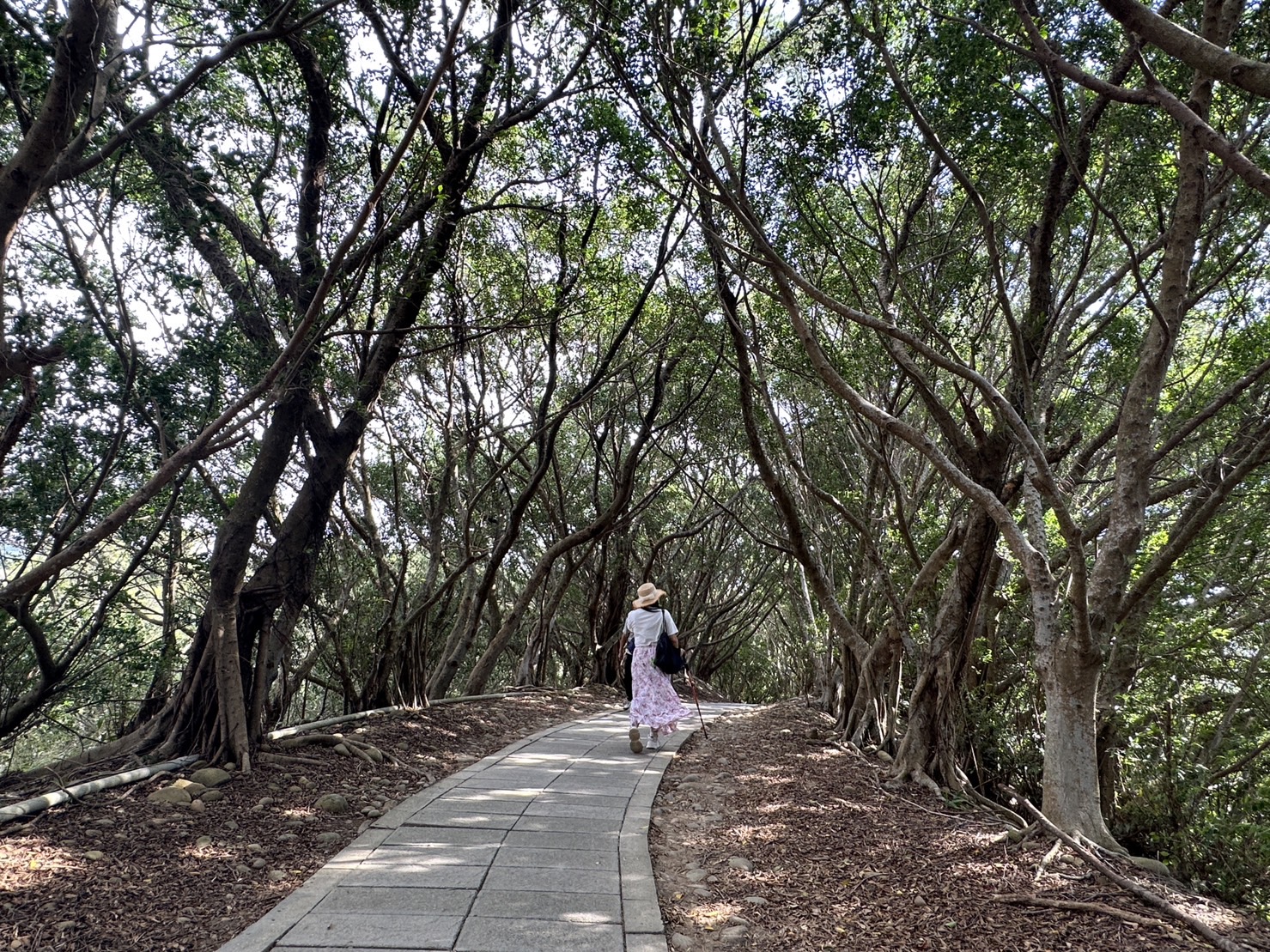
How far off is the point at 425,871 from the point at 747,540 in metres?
17.6

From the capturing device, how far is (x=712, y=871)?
4.15 m

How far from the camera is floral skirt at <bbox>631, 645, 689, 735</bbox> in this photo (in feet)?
24.5

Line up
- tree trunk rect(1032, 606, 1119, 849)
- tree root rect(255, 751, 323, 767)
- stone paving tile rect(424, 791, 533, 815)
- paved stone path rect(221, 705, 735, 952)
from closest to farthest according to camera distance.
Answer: paved stone path rect(221, 705, 735, 952) → tree trunk rect(1032, 606, 1119, 849) → stone paving tile rect(424, 791, 533, 815) → tree root rect(255, 751, 323, 767)

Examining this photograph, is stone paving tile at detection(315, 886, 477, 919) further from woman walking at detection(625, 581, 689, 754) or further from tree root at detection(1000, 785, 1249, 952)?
woman walking at detection(625, 581, 689, 754)

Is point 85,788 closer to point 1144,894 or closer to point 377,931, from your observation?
point 377,931

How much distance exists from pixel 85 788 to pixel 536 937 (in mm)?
3051

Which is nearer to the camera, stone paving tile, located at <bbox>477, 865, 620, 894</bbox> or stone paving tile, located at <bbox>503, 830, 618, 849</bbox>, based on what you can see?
stone paving tile, located at <bbox>477, 865, 620, 894</bbox>

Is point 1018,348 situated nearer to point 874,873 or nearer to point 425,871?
point 874,873

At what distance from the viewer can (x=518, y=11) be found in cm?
627

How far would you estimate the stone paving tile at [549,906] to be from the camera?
325cm

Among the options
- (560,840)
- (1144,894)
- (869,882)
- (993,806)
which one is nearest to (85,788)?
(560,840)

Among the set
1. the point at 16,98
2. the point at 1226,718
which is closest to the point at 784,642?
the point at 1226,718

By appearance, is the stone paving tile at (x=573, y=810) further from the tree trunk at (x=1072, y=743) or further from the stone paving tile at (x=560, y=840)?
the tree trunk at (x=1072, y=743)

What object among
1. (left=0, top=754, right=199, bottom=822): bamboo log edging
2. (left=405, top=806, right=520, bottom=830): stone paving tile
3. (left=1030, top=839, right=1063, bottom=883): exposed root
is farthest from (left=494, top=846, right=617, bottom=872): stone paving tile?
(left=0, top=754, right=199, bottom=822): bamboo log edging
